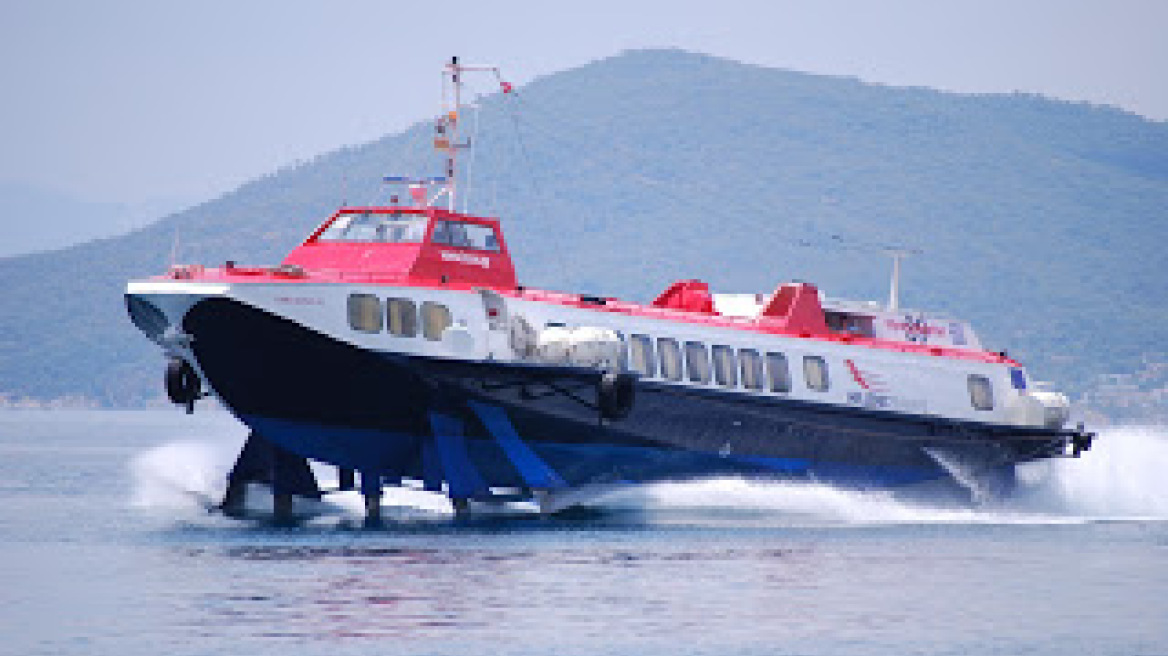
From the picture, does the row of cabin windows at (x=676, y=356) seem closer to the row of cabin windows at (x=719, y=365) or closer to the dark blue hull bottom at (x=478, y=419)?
the row of cabin windows at (x=719, y=365)

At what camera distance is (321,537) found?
38438 mm

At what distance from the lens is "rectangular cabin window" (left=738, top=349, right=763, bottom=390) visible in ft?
143

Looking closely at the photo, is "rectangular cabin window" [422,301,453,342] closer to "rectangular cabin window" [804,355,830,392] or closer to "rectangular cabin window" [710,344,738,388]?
"rectangular cabin window" [710,344,738,388]

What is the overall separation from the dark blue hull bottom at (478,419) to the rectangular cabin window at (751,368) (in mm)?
337

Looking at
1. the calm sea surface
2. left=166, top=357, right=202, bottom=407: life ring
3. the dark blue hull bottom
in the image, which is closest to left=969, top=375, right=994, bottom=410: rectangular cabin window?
the calm sea surface

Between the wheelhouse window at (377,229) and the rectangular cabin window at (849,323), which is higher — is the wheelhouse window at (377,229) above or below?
above

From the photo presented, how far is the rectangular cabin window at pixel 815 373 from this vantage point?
44906 mm

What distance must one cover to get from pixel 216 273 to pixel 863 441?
49.6 feet

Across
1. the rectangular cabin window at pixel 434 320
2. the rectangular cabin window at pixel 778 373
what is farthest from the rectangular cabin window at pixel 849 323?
the rectangular cabin window at pixel 434 320

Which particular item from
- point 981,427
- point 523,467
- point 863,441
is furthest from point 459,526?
point 981,427

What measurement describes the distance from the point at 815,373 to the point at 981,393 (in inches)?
208

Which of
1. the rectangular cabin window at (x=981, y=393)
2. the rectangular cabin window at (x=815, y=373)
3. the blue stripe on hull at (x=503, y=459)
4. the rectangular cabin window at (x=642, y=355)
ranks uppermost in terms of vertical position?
the rectangular cabin window at (x=642, y=355)

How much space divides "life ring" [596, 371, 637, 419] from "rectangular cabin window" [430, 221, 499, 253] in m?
3.89

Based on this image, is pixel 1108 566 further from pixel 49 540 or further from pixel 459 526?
pixel 49 540
